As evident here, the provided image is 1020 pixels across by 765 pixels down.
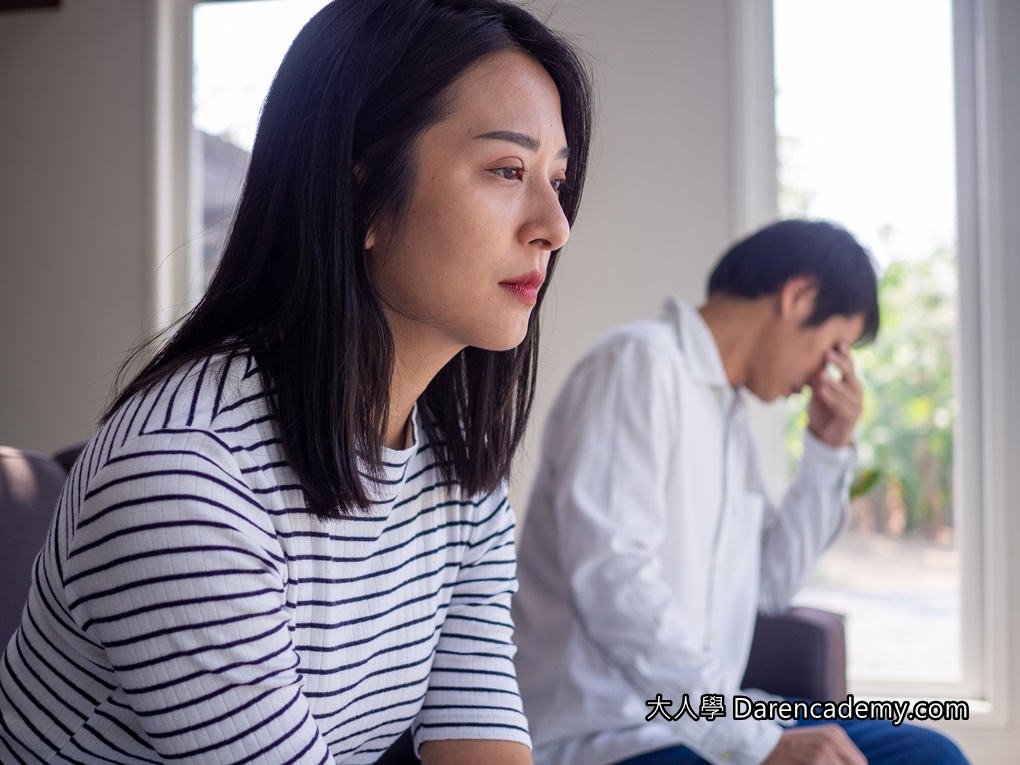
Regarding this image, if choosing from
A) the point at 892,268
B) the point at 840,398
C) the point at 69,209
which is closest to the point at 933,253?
the point at 892,268

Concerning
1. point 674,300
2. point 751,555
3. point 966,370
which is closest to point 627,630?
point 751,555

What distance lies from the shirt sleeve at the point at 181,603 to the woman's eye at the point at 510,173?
1.26 ft

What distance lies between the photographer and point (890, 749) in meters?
1.52

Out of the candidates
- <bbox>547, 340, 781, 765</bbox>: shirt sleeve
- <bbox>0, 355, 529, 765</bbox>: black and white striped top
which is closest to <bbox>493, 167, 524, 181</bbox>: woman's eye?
<bbox>0, 355, 529, 765</bbox>: black and white striped top

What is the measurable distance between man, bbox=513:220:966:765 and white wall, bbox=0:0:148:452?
2353 mm

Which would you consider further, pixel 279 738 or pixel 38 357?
pixel 38 357

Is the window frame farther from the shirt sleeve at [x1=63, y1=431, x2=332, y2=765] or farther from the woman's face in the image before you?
the shirt sleeve at [x1=63, y1=431, x2=332, y2=765]

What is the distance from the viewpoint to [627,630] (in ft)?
4.83

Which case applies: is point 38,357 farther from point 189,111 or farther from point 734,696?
point 734,696

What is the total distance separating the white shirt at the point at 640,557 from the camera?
1464mm

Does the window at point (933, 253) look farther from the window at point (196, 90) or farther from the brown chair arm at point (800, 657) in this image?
the window at point (196, 90)

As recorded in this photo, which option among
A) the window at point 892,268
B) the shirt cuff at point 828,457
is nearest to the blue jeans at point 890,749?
the shirt cuff at point 828,457

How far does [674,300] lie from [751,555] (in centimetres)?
55

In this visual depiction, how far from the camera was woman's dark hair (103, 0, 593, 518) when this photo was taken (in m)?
0.83
